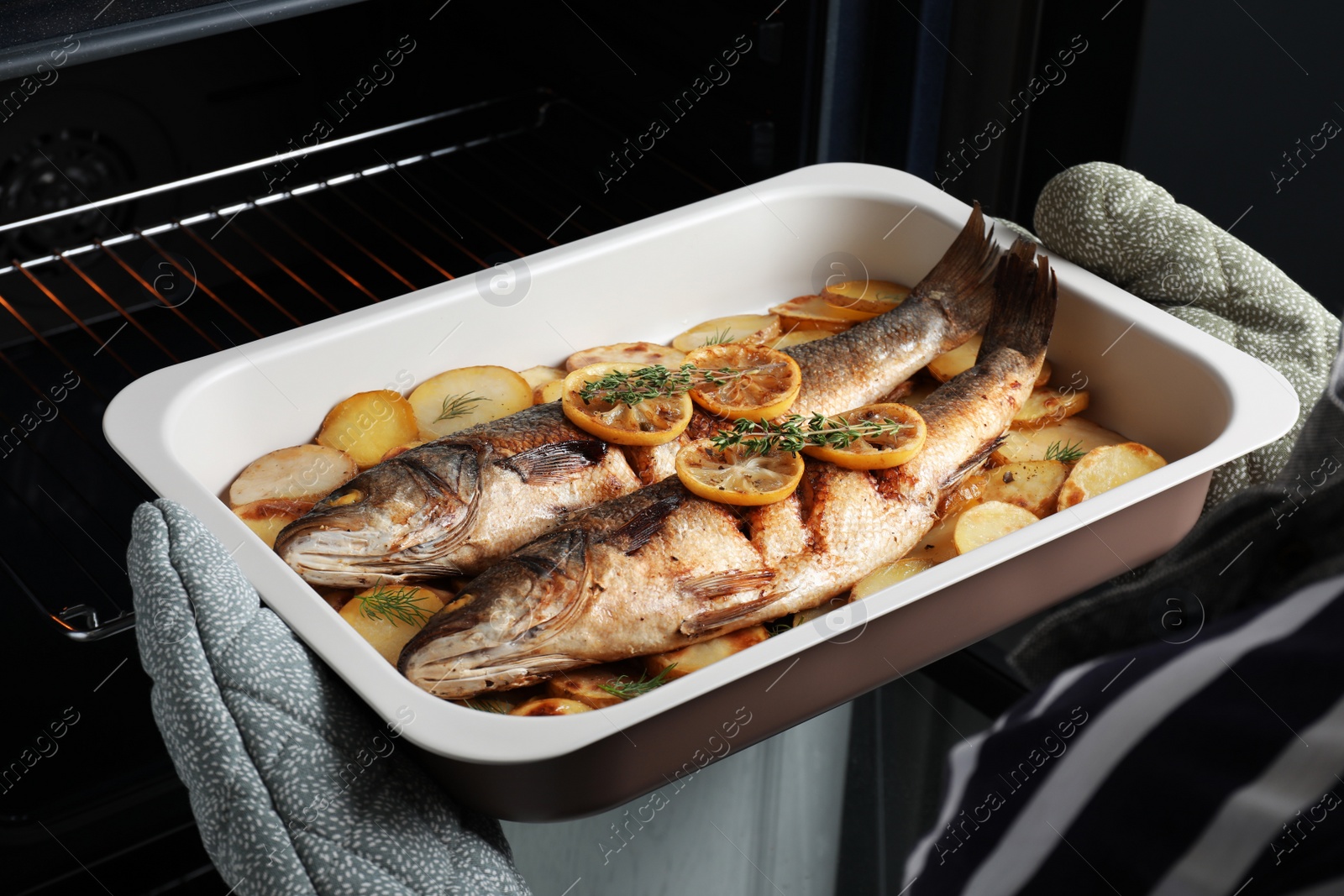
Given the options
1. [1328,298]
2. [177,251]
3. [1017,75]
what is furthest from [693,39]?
[1328,298]

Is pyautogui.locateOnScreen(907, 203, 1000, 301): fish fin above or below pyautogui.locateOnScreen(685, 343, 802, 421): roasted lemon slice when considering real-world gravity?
below

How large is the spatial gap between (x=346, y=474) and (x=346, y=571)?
7.0 inches

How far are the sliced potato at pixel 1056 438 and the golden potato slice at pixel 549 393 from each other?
1.55 ft

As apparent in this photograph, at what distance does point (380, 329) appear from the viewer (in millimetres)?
1273

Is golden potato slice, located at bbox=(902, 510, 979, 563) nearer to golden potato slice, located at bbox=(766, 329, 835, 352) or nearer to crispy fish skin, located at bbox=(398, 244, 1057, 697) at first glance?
crispy fish skin, located at bbox=(398, 244, 1057, 697)

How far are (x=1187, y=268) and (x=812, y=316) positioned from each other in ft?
1.39

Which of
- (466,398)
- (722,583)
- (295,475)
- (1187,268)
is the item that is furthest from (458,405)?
(1187,268)

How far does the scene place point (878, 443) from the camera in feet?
3.80

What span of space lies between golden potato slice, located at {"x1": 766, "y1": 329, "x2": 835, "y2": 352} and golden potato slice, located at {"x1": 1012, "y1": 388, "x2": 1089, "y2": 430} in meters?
0.25

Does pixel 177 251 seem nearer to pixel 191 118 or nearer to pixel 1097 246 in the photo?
pixel 191 118

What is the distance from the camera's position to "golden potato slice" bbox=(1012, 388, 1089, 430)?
1.33 metres

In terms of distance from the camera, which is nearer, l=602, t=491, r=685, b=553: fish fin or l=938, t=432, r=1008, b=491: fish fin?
l=602, t=491, r=685, b=553: fish fin

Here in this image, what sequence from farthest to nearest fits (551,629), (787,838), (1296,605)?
(787,838) < (551,629) < (1296,605)

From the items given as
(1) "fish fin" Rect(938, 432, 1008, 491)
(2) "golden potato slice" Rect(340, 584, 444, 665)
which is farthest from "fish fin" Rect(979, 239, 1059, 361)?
(2) "golden potato slice" Rect(340, 584, 444, 665)
